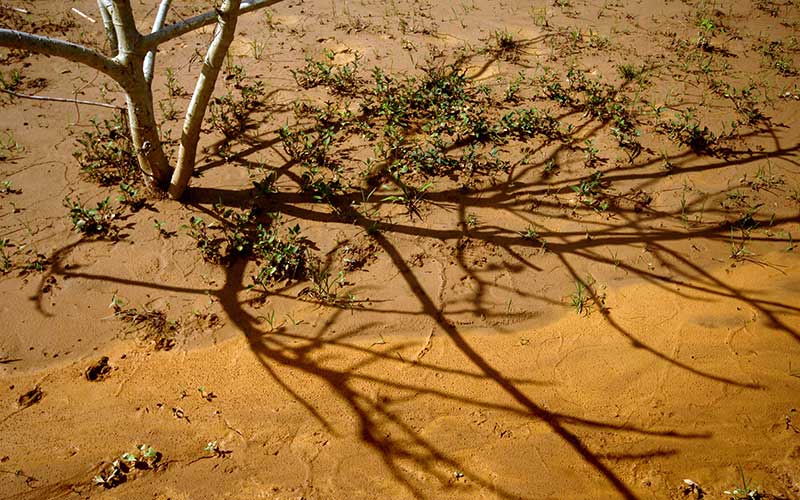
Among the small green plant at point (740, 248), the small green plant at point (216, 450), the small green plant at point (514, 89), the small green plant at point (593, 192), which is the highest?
the small green plant at point (514, 89)

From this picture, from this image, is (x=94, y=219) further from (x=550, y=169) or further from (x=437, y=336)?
(x=550, y=169)

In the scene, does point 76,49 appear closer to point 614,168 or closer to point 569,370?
point 569,370

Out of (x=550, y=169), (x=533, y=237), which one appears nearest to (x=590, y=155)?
(x=550, y=169)

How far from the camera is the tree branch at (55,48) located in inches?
105

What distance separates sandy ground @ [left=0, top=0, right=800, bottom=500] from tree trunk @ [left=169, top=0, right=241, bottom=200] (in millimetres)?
220

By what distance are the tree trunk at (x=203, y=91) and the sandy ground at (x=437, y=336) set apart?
0.72ft

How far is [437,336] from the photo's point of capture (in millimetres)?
3092

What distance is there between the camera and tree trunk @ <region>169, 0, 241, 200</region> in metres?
3.18

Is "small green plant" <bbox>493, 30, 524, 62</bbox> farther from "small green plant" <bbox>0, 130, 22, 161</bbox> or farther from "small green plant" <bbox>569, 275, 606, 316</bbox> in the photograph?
"small green plant" <bbox>0, 130, 22, 161</bbox>

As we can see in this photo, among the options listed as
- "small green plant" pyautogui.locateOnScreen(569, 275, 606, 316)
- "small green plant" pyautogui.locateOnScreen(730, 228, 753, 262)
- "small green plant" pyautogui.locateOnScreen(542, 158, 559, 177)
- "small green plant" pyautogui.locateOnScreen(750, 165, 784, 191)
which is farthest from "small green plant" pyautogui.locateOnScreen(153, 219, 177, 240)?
"small green plant" pyautogui.locateOnScreen(750, 165, 784, 191)

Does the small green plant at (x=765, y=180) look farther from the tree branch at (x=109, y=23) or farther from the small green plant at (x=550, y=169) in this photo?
the tree branch at (x=109, y=23)

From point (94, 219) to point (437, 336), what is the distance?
2.66 metres

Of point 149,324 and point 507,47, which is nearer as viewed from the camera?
point 149,324

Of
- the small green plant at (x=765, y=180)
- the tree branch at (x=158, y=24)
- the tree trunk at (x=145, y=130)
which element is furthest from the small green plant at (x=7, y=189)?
the small green plant at (x=765, y=180)
